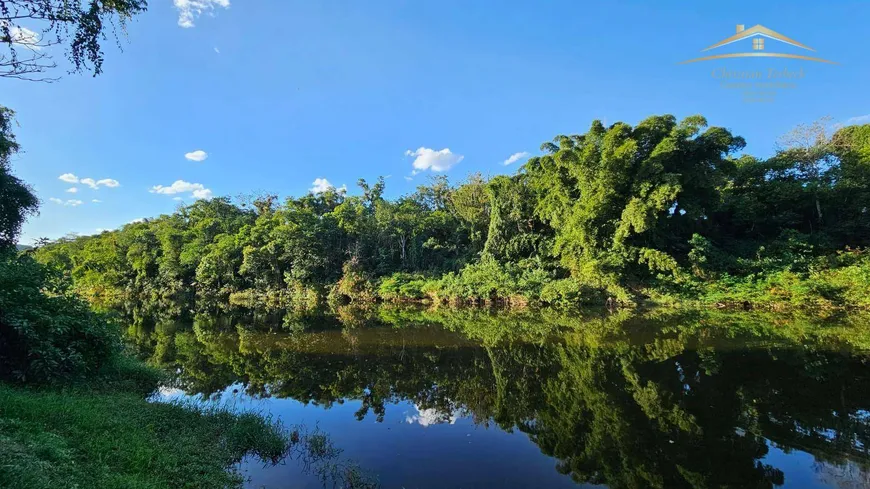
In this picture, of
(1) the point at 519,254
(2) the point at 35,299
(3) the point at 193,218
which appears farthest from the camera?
(3) the point at 193,218

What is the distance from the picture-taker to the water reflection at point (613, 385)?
5379mm

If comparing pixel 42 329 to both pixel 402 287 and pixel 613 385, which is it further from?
pixel 402 287

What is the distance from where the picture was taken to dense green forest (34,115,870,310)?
871 inches

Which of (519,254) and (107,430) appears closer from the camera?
(107,430)

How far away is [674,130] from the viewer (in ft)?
74.4

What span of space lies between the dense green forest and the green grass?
1273 cm

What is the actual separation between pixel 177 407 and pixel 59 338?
2.77m

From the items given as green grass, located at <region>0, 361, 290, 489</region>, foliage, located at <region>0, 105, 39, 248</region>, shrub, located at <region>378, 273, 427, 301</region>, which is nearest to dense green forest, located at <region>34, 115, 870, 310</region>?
shrub, located at <region>378, 273, 427, 301</region>

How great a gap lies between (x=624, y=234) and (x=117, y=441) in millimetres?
24448

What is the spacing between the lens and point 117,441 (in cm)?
471

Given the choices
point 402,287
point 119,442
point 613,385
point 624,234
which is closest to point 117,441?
point 119,442

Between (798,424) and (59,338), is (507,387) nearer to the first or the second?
(798,424)

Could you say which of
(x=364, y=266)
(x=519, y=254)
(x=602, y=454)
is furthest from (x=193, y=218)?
(x=602, y=454)

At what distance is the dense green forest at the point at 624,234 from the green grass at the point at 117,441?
1273 centimetres
